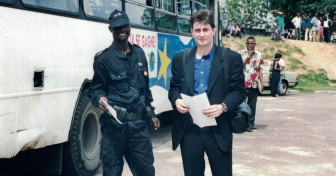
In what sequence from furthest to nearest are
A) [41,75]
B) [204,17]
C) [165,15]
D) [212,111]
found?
[165,15], [41,75], [204,17], [212,111]

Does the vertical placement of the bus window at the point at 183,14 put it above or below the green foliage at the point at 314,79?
above

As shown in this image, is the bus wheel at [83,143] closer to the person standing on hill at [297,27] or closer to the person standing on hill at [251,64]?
the person standing on hill at [251,64]

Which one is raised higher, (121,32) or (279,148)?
(121,32)

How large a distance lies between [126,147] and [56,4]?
1928 mm

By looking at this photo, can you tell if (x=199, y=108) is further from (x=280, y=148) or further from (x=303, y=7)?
(x=303, y=7)

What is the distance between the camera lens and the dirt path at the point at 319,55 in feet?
104

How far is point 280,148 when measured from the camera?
8758 mm

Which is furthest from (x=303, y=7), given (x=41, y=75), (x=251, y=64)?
(x=41, y=75)

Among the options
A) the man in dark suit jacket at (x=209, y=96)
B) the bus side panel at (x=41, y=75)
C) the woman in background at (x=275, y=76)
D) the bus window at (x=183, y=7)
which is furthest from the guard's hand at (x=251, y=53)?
the woman in background at (x=275, y=76)

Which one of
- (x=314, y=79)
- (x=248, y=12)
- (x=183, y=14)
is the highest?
(x=248, y=12)

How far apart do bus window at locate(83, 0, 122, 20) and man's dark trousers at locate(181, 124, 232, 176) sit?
10.0ft

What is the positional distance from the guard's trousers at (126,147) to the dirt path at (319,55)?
27.6 m

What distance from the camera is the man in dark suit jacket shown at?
3781 millimetres

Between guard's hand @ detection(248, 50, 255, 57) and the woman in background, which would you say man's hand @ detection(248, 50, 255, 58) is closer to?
guard's hand @ detection(248, 50, 255, 57)
